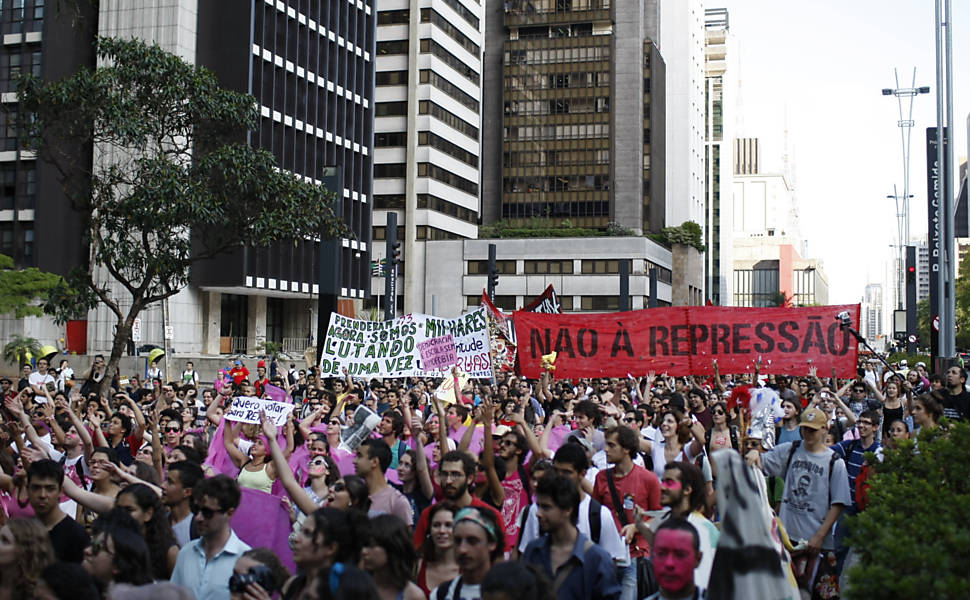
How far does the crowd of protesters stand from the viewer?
201 inches

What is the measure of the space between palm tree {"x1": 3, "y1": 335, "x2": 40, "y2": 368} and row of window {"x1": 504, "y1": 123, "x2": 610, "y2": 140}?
62.9 m

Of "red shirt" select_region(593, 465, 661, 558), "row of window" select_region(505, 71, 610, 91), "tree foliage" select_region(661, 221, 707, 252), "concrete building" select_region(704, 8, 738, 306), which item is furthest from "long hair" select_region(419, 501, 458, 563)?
"concrete building" select_region(704, 8, 738, 306)

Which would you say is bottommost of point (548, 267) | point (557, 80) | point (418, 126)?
point (548, 267)

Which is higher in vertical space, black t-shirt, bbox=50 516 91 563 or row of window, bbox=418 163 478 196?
row of window, bbox=418 163 478 196

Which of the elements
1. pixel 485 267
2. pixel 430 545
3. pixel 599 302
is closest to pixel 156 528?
pixel 430 545

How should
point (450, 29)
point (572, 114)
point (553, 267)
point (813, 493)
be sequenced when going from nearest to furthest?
point (813, 493)
point (450, 29)
point (553, 267)
point (572, 114)

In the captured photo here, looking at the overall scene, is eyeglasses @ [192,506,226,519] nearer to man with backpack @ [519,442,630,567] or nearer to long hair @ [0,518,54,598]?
long hair @ [0,518,54,598]

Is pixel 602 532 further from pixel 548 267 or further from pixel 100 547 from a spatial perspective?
pixel 548 267

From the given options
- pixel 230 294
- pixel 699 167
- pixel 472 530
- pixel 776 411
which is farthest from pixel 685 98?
pixel 472 530

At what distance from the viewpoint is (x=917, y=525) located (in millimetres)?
5223

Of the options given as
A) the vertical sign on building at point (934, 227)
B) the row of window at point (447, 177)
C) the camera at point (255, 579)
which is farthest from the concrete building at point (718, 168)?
the camera at point (255, 579)

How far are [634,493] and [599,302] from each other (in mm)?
76519

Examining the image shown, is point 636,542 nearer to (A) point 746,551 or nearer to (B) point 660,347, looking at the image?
(A) point 746,551

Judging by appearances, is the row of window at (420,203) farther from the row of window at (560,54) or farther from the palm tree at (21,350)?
the palm tree at (21,350)
